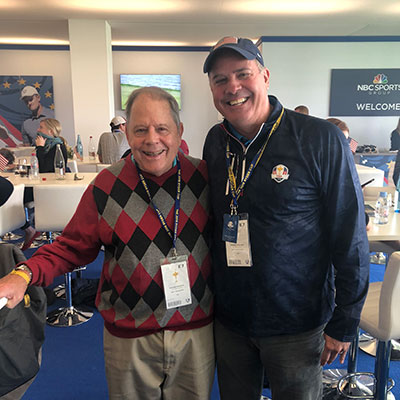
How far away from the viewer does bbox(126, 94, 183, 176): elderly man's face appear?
3.91 feet

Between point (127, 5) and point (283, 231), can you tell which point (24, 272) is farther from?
point (127, 5)

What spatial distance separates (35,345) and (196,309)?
53cm

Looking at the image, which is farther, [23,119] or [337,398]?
[23,119]

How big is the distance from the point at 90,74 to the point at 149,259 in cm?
608

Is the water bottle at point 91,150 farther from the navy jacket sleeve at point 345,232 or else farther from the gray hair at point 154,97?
the navy jacket sleeve at point 345,232

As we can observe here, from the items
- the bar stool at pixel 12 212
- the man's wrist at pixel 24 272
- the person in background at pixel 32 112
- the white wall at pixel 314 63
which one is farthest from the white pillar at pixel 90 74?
the man's wrist at pixel 24 272

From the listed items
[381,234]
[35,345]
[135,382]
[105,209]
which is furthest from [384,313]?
[35,345]

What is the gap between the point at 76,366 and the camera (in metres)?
2.38

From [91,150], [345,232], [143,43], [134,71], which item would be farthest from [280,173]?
[134,71]

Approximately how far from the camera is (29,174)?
4.00 m

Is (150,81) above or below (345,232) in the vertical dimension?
above

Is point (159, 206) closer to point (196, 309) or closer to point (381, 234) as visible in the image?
point (196, 309)

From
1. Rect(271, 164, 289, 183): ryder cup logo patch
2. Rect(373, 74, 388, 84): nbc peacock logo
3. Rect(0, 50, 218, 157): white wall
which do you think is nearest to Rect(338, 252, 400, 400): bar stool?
Rect(271, 164, 289, 183): ryder cup logo patch

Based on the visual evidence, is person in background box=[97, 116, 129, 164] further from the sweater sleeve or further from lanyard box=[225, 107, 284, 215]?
lanyard box=[225, 107, 284, 215]
